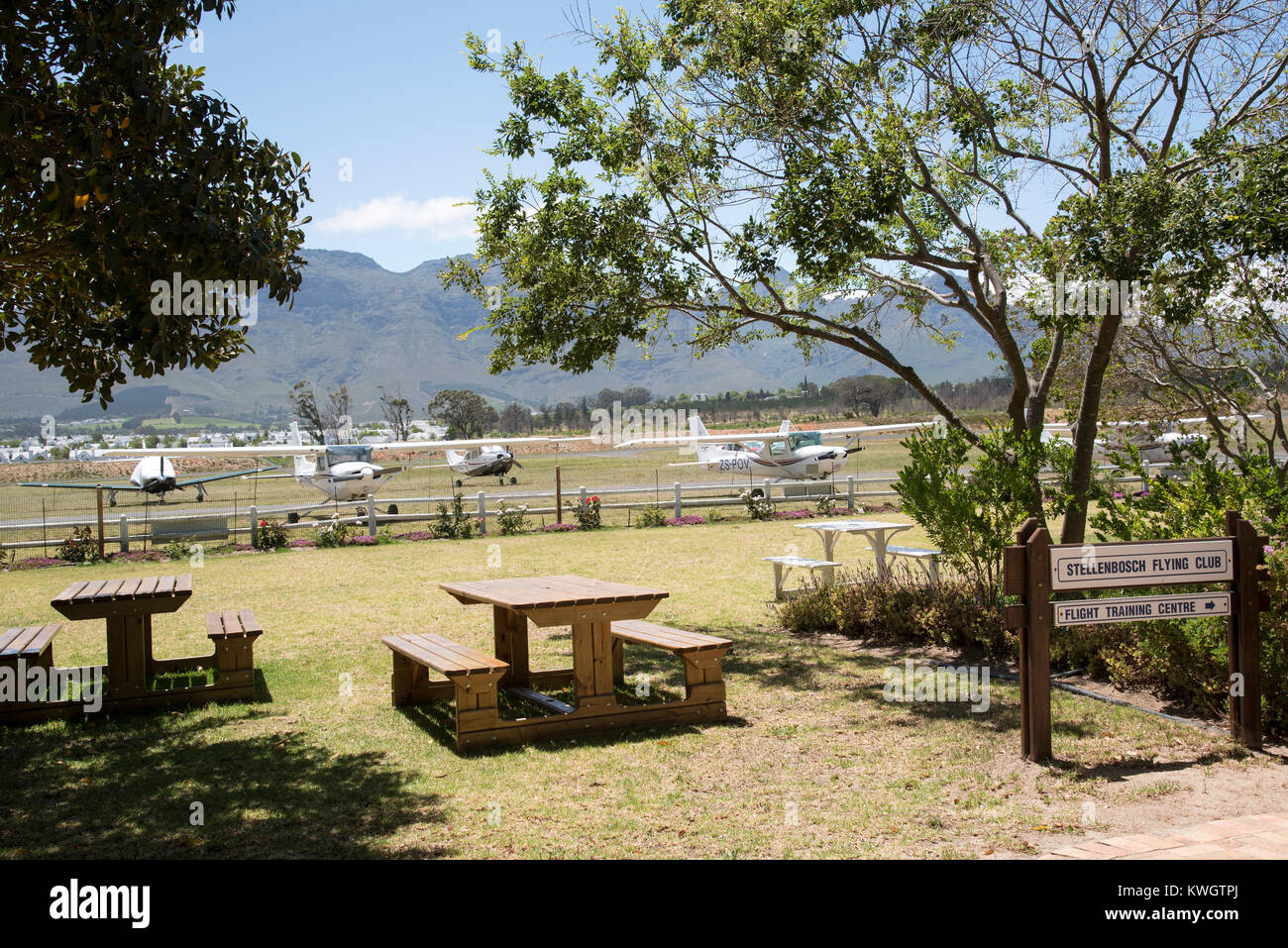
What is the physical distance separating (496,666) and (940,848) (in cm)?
322

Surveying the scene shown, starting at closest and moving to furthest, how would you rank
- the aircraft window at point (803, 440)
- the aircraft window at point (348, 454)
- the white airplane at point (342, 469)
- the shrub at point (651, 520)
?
the shrub at point (651, 520)
the white airplane at point (342, 469)
the aircraft window at point (348, 454)
the aircraft window at point (803, 440)

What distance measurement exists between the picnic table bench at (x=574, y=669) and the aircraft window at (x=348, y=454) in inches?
1012

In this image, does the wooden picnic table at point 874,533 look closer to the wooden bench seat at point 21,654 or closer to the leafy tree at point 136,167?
the leafy tree at point 136,167

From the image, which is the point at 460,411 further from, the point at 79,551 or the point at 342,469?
the point at 79,551

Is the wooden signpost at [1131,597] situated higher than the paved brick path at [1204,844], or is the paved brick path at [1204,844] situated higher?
the wooden signpost at [1131,597]

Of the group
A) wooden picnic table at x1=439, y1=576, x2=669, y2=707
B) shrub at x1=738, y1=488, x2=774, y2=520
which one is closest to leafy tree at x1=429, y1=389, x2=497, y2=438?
shrub at x1=738, y1=488, x2=774, y2=520

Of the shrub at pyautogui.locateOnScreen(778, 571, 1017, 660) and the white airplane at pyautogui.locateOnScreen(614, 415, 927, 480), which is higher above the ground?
the white airplane at pyautogui.locateOnScreen(614, 415, 927, 480)

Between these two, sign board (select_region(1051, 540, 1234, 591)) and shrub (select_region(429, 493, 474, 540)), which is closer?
sign board (select_region(1051, 540, 1234, 591))

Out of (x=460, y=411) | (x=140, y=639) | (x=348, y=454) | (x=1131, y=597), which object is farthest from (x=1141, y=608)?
(x=460, y=411)

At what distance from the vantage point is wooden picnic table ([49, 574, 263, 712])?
25.3 feet

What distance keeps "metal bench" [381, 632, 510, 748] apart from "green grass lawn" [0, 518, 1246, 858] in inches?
10.4

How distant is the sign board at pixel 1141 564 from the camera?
6.07m

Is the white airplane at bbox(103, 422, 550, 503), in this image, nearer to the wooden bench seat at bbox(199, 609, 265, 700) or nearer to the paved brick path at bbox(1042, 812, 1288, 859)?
the wooden bench seat at bbox(199, 609, 265, 700)

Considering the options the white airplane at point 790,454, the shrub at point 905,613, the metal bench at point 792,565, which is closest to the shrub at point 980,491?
the shrub at point 905,613
